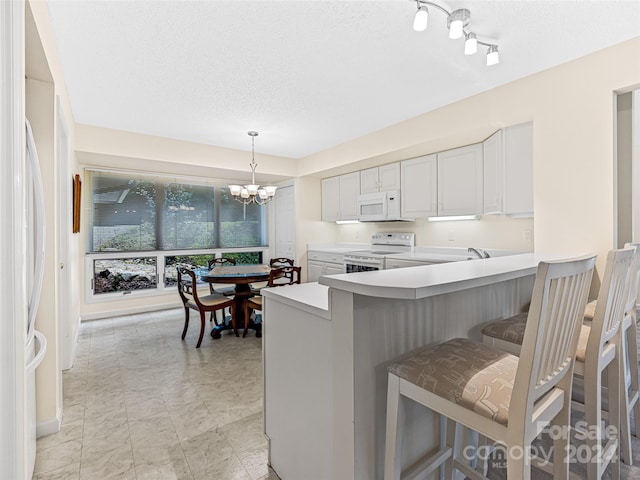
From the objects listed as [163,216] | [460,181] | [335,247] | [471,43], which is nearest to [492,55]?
[471,43]

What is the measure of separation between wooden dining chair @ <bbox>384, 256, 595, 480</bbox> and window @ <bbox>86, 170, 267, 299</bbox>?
4.77 meters

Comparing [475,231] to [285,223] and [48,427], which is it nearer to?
A: [285,223]

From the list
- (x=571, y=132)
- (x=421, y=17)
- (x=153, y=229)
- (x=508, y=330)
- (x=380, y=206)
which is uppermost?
Answer: (x=421, y=17)

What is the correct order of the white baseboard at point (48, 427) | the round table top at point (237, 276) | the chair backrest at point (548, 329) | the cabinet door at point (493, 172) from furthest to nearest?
the round table top at point (237, 276), the cabinet door at point (493, 172), the white baseboard at point (48, 427), the chair backrest at point (548, 329)

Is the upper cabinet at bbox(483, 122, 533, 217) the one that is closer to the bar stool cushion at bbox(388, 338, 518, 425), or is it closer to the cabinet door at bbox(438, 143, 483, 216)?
the cabinet door at bbox(438, 143, 483, 216)

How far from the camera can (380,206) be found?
4496mm

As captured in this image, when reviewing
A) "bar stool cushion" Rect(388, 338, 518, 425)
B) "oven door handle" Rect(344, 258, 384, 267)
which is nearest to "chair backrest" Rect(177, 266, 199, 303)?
"oven door handle" Rect(344, 258, 384, 267)

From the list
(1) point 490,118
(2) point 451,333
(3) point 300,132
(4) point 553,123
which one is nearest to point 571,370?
(2) point 451,333

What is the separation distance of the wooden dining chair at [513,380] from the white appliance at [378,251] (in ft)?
10.1

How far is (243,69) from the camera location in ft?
8.41

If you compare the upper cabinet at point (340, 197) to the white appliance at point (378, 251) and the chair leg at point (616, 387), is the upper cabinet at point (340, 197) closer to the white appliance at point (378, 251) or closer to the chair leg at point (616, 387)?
the white appliance at point (378, 251)

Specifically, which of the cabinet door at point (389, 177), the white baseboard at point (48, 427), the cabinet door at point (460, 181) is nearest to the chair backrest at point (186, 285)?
the white baseboard at point (48, 427)

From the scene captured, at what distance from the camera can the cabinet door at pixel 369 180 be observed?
4645mm

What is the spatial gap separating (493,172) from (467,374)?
2691mm
